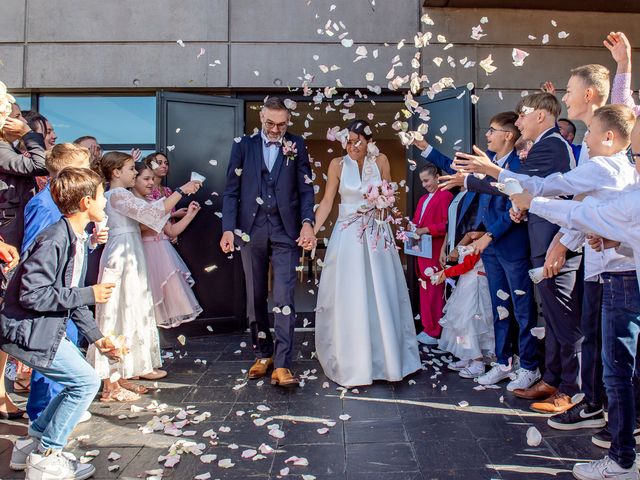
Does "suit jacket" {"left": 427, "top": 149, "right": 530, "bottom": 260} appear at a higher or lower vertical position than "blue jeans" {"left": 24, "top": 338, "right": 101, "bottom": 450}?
higher

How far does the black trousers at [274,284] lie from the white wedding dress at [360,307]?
1.07 ft

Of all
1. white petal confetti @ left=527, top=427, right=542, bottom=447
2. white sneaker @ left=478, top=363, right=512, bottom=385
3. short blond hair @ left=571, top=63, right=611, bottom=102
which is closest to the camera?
white petal confetti @ left=527, top=427, right=542, bottom=447

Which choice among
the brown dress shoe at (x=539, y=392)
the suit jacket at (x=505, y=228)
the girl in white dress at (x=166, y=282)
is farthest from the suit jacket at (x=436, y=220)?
the girl in white dress at (x=166, y=282)

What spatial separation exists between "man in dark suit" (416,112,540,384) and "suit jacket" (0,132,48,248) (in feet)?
10.2

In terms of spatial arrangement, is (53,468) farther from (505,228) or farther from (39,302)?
(505,228)

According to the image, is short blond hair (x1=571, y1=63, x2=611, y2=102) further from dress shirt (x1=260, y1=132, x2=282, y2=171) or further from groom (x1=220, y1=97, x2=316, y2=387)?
dress shirt (x1=260, y1=132, x2=282, y2=171)

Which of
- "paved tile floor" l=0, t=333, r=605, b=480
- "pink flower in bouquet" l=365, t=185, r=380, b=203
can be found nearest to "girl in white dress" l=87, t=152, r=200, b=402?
"paved tile floor" l=0, t=333, r=605, b=480

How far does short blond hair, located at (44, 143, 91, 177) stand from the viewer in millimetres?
3332

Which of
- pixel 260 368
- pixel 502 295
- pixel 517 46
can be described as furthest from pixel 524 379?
pixel 517 46

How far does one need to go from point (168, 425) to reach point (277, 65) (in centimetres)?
462

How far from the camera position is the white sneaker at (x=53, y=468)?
8.37 ft

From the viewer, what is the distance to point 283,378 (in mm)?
4086

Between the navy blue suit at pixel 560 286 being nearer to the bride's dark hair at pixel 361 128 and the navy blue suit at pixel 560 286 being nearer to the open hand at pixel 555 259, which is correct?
the open hand at pixel 555 259

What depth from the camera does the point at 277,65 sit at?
6.45 m
